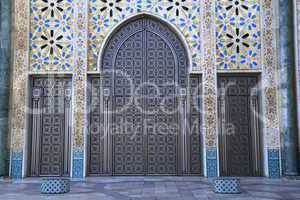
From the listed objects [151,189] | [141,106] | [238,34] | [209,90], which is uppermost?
[238,34]

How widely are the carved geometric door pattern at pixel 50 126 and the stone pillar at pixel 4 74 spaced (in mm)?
535

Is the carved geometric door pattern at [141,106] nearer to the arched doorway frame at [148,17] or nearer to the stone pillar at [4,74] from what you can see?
the arched doorway frame at [148,17]

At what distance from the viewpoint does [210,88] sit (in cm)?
772

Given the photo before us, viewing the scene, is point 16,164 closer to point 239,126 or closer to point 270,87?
point 239,126

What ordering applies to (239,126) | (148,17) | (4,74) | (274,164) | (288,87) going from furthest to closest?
(148,17), (239,126), (4,74), (274,164), (288,87)

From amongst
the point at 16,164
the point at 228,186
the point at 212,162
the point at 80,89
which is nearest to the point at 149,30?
the point at 80,89

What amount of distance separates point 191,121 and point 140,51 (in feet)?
5.84

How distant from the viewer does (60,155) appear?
7754 millimetres

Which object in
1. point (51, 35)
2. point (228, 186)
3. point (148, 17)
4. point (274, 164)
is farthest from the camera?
point (148, 17)

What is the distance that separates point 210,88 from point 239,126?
38.3 inches

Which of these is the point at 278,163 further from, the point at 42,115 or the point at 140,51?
the point at 42,115

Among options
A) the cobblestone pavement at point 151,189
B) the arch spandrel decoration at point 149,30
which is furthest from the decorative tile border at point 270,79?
→ the arch spandrel decoration at point 149,30

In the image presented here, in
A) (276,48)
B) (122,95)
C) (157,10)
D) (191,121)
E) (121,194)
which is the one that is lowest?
(121,194)

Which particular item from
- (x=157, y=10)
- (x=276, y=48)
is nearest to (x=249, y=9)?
(x=276, y=48)
